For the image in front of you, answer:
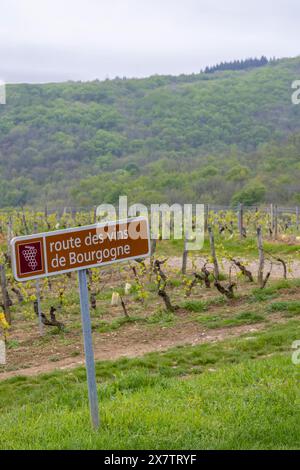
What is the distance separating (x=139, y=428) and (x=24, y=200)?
199ft

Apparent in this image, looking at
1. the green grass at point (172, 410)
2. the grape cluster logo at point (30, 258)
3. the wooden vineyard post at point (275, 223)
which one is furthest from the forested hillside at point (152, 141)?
the grape cluster logo at point (30, 258)

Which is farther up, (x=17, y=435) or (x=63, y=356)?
(x=17, y=435)

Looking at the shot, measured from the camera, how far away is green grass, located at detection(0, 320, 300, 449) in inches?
203

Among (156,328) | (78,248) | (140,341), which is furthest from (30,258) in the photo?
(156,328)

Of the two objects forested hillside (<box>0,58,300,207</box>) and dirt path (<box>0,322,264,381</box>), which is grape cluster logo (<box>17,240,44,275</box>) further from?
forested hillside (<box>0,58,300,207</box>)

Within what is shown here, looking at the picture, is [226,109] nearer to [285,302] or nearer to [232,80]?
[232,80]

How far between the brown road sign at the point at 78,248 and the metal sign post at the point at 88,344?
6.3 inches

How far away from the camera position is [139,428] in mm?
5340

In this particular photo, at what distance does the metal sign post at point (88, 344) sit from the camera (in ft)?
17.0

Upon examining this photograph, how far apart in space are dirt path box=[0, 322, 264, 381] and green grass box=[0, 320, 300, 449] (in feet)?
3.78

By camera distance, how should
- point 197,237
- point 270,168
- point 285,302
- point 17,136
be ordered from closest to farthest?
point 285,302 → point 197,237 → point 270,168 → point 17,136

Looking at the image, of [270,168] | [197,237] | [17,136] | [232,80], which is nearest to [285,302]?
[197,237]

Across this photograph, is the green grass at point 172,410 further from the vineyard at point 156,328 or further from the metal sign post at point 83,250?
the metal sign post at point 83,250

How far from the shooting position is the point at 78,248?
5.07 m
